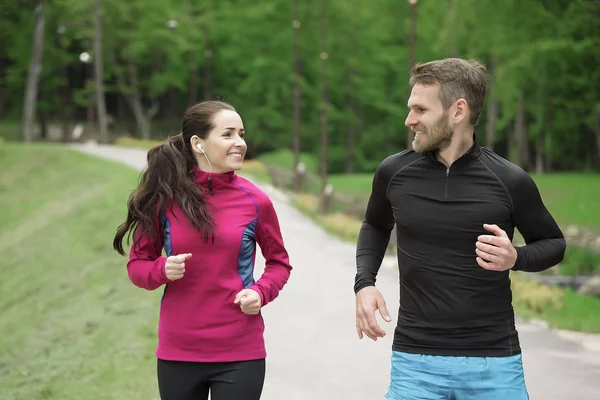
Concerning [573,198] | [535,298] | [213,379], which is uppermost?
[213,379]

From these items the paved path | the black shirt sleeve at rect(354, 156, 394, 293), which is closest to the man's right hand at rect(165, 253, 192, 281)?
the black shirt sleeve at rect(354, 156, 394, 293)

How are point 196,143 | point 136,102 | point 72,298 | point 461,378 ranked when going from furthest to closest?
point 136,102
point 72,298
point 196,143
point 461,378

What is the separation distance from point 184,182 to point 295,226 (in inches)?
633

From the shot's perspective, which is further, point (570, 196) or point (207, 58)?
point (207, 58)

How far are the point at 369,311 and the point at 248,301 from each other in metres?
0.56

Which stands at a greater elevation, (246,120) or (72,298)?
(72,298)

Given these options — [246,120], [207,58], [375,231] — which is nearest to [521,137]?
[246,120]

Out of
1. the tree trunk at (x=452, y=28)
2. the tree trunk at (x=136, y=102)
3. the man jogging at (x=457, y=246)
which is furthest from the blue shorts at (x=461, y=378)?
the tree trunk at (x=136, y=102)

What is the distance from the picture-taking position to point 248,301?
4.15m

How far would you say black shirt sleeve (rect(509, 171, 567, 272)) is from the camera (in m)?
3.82

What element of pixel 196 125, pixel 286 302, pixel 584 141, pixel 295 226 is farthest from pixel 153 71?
pixel 196 125

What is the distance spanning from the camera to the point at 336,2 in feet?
179

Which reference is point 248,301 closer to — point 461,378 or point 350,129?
point 461,378

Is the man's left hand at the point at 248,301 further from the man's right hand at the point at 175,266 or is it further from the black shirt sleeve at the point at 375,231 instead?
the black shirt sleeve at the point at 375,231
